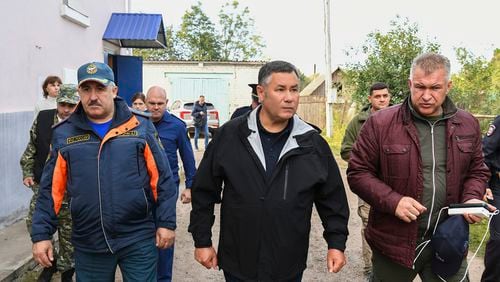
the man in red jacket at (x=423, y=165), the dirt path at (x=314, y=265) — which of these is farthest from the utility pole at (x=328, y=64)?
the man in red jacket at (x=423, y=165)

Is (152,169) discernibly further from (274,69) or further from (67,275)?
(67,275)

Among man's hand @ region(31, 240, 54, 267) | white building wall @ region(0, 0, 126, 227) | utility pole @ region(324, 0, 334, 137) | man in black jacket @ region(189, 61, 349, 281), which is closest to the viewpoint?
man in black jacket @ region(189, 61, 349, 281)

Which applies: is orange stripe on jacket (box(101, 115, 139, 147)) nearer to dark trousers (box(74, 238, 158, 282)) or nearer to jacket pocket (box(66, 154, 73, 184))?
jacket pocket (box(66, 154, 73, 184))

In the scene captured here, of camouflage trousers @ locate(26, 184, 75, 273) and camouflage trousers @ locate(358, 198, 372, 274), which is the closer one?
camouflage trousers @ locate(26, 184, 75, 273)

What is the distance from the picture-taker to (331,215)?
288cm

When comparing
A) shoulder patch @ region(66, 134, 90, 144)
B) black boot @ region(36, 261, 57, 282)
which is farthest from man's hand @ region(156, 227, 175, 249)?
black boot @ region(36, 261, 57, 282)

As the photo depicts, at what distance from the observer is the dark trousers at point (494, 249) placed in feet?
13.4

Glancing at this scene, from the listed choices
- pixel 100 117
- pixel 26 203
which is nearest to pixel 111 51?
pixel 26 203

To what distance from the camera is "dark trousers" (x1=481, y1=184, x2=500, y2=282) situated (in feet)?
13.4

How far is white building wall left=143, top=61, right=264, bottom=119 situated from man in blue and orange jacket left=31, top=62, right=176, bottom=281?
2081 cm

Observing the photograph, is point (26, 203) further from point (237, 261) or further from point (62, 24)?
point (237, 261)

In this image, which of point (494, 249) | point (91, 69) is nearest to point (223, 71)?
point (494, 249)

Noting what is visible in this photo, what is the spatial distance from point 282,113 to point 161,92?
2.17 metres

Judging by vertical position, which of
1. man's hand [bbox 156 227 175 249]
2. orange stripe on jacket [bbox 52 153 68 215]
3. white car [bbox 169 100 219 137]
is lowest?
man's hand [bbox 156 227 175 249]
